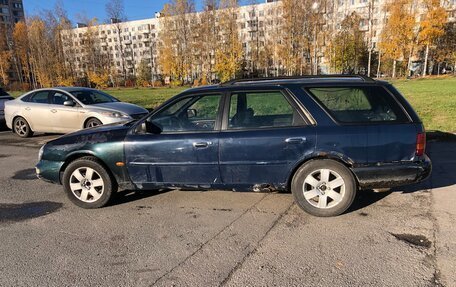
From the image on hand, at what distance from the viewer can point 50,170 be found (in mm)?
4625

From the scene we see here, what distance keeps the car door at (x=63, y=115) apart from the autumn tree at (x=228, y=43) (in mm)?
45450

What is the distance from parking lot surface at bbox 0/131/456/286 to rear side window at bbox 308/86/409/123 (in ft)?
3.76

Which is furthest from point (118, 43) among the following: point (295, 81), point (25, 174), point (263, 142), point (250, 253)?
point (250, 253)

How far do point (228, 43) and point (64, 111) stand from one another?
4895cm

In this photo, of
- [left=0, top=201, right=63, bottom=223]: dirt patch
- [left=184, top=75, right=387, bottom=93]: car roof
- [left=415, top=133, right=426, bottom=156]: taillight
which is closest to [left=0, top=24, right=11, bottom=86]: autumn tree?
[left=0, top=201, right=63, bottom=223]: dirt patch

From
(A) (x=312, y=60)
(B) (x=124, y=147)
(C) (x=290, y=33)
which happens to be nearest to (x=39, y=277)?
(B) (x=124, y=147)

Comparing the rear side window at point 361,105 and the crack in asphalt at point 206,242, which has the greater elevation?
the rear side window at point 361,105

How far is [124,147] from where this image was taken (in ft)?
14.1

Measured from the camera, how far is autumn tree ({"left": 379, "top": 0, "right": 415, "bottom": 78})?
155ft

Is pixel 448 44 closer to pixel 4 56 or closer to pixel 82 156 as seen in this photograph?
pixel 82 156

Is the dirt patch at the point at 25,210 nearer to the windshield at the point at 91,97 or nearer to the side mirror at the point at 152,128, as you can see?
the side mirror at the point at 152,128

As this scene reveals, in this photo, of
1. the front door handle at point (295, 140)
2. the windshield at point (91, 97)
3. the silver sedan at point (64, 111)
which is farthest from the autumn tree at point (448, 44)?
the front door handle at point (295, 140)

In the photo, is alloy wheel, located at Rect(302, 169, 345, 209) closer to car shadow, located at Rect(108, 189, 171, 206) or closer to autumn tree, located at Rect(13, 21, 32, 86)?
car shadow, located at Rect(108, 189, 171, 206)

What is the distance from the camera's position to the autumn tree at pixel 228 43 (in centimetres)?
5425
